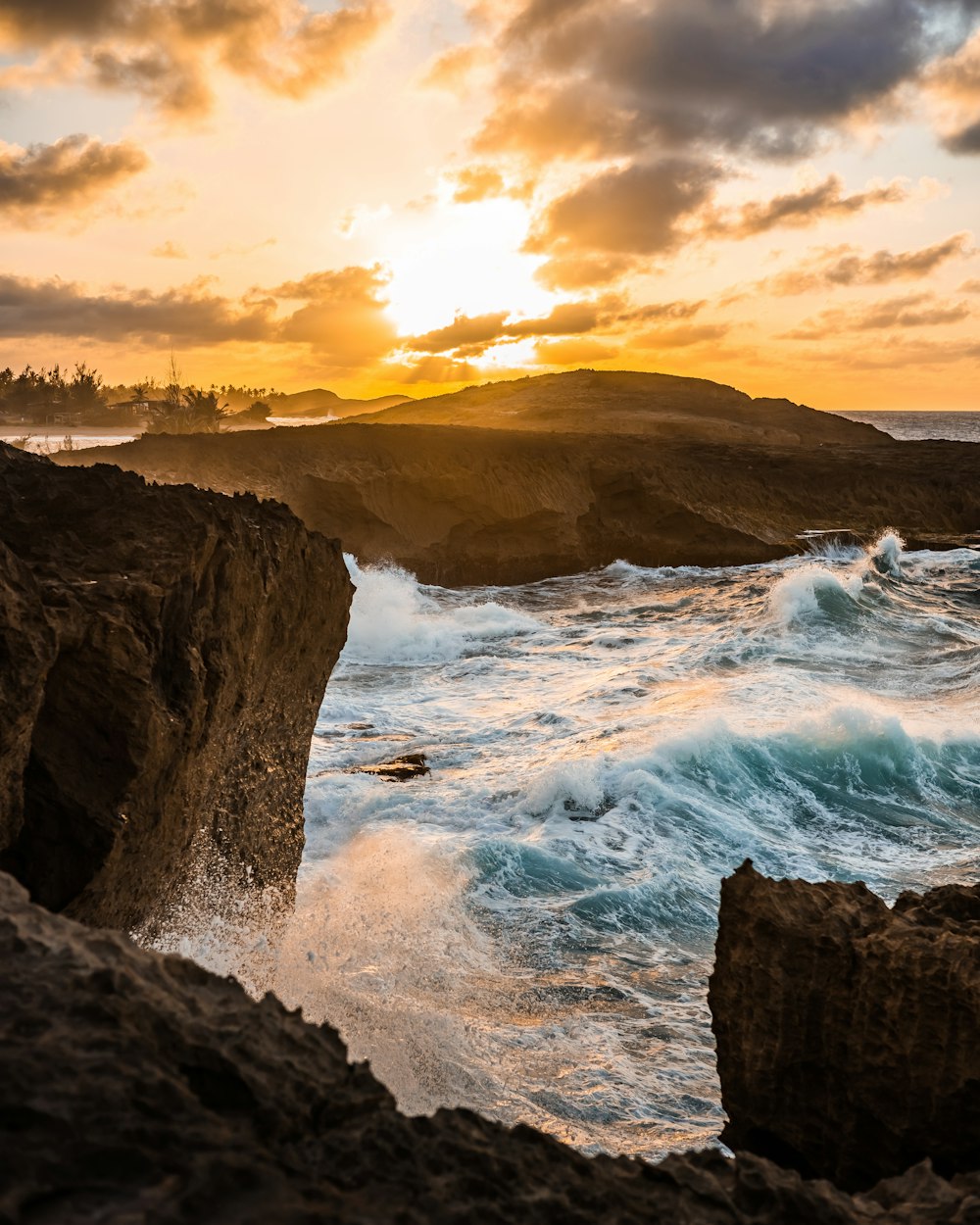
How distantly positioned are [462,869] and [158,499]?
3795mm

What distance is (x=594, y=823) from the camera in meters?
8.54

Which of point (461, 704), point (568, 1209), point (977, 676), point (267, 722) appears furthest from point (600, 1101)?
point (977, 676)

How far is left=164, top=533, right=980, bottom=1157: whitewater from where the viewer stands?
5.24 metres

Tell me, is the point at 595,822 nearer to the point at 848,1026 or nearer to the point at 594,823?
the point at 594,823

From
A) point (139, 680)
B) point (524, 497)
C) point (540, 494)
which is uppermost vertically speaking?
point (540, 494)

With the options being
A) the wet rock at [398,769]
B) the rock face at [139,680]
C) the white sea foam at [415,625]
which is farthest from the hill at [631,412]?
the rock face at [139,680]

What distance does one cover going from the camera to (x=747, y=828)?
8672mm

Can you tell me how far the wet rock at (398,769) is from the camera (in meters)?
Result: 9.76

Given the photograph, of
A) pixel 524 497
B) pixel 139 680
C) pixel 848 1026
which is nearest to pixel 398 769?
pixel 139 680

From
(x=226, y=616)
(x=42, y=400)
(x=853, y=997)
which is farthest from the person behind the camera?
(x=42, y=400)

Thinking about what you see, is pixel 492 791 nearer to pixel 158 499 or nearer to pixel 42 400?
pixel 158 499

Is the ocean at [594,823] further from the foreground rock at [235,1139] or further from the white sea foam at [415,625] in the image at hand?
the foreground rock at [235,1139]

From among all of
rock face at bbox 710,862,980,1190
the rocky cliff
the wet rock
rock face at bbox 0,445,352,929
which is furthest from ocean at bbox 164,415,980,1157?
the rocky cliff

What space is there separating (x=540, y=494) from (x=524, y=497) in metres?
0.50
